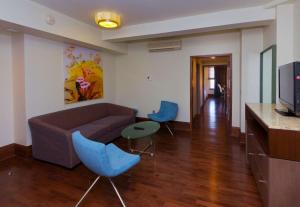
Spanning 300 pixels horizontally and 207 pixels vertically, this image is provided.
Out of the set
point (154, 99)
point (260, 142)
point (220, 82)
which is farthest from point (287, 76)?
point (220, 82)

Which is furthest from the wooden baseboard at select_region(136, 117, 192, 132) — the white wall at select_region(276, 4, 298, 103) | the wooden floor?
the white wall at select_region(276, 4, 298, 103)

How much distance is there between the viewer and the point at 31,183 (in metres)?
2.58

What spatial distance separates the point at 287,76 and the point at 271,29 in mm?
1665

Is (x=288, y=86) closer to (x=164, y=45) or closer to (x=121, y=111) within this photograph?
(x=164, y=45)

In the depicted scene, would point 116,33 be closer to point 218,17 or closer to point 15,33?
point 15,33

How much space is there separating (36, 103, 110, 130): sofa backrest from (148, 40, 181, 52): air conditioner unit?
2104 mm

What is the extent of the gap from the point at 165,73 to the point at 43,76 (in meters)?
3.02

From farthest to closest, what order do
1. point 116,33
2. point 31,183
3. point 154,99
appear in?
point 154,99
point 116,33
point 31,183

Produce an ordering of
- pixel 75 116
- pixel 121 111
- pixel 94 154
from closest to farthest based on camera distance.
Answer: pixel 94 154 → pixel 75 116 → pixel 121 111

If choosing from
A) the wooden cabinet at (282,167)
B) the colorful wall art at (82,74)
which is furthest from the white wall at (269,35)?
the colorful wall art at (82,74)

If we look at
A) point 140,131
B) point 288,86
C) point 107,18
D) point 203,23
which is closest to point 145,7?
point 107,18

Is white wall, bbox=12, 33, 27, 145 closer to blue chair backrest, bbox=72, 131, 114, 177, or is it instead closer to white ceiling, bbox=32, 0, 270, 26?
white ceiling, bbox=32, 0, 270, 26

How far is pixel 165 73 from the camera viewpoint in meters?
5.27

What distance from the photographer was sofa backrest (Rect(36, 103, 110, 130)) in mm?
3499
